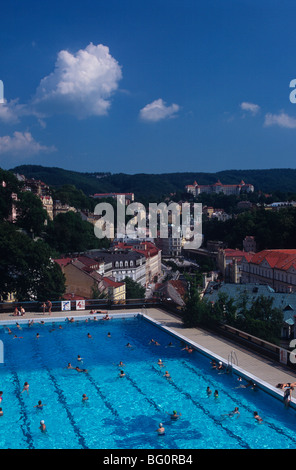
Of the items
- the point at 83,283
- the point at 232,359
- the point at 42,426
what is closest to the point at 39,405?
the point at 42,426

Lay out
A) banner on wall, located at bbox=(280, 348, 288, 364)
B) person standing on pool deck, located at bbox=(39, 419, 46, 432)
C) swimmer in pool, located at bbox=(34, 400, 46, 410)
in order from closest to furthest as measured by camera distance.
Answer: person standing on pool deck, located at bbox=(39, 419, 46, 432)
swimmer in pool, located at bbox=(34, 400, 46, 410)
banner on wall, located at bbox=(280, 348, 288, 364)

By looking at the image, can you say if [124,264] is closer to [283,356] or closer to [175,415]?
[283,356]

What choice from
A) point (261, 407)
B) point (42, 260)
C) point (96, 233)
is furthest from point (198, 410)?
point (96, 233)

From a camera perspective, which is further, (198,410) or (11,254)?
(11,254)

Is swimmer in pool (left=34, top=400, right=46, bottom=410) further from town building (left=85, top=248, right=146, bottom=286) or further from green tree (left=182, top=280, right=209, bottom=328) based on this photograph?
town building (left=85, top=248, right=146, bottom=286)

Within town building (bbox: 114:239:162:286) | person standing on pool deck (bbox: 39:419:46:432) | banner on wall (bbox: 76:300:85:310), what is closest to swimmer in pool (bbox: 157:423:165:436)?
person standing on pool deck (bbox: 39:419:46:432)
